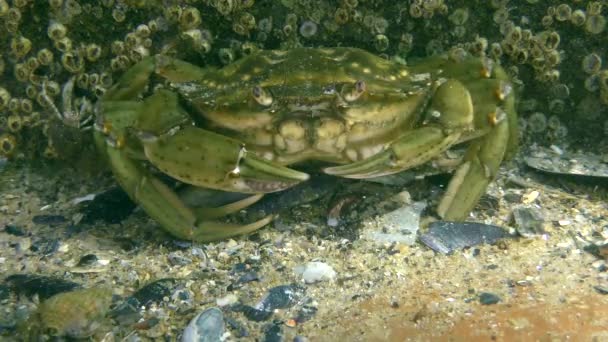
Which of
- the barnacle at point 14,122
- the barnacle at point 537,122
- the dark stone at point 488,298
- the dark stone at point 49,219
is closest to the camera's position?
the dark stone at point 488,298

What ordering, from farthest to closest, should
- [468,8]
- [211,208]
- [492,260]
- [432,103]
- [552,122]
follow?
[552,122], [468,8], [211,208], [432,103], [492,260]

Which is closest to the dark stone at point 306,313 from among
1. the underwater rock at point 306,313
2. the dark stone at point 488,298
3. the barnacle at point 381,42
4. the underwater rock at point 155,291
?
the underwater rock at point 306,313

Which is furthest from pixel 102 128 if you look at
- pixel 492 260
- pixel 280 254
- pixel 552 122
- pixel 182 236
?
pixel 552 122

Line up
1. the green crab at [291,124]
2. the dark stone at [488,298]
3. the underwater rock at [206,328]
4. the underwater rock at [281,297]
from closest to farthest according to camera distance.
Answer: the underwater rock at [206,328], the dark stone at [488,298], the underwater rock at [281,297], the green crab at [291,124]

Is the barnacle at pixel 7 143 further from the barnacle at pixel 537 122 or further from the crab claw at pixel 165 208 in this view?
the barnacle at pixel 537 122

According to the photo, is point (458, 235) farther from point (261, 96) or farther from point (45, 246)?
point (45, 246)

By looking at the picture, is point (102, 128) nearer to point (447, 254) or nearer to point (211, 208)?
point (211, 208)

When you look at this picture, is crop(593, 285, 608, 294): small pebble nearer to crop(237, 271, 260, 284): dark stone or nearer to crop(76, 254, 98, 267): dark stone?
crop(237, 271, 260, 284): dark stone
